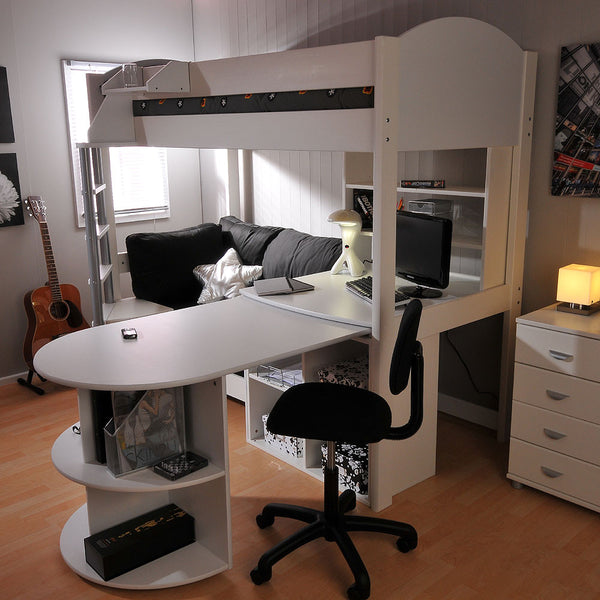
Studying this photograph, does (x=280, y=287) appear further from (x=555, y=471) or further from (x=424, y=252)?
(x=555, y=471)

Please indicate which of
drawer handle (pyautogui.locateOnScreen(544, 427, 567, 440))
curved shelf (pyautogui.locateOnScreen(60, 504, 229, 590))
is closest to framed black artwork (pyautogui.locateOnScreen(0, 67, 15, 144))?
curved shelf (pyautogui.locateOnScreen(60, 504, 229, 590))

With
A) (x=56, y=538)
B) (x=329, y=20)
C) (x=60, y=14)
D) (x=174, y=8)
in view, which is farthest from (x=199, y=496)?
(x=174, y=8)

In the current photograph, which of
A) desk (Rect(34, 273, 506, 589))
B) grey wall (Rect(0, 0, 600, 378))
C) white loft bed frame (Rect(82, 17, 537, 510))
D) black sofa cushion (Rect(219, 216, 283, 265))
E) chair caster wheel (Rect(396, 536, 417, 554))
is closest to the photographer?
desk (Rect(34, 273, 506, 589))

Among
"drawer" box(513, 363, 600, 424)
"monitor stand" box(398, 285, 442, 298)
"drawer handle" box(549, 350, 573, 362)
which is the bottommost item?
"drawer" box(513, 363, 600, 424)

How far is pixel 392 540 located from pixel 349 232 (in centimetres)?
138

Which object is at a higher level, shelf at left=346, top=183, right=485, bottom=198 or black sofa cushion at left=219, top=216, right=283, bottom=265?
shelf at left=346, top=183, right=485, bottom=198

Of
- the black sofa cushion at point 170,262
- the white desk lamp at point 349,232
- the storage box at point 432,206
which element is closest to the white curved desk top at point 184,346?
the white desk lamp at point 349,232

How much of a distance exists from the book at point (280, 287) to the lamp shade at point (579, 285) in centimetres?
105

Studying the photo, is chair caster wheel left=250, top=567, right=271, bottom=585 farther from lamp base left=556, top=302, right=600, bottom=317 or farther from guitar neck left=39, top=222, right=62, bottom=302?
guitar neck left=39, top=222, right=62, bottom=302

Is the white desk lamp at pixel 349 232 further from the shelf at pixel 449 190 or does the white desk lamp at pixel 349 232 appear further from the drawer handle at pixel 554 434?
the drawer handle at pixel 554 434

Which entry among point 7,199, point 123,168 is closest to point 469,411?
point 123,168

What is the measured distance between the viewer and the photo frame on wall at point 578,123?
9.33 ft

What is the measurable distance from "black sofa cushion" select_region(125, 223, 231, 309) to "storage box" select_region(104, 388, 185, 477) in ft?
5.86

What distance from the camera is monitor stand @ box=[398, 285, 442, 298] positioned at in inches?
115
